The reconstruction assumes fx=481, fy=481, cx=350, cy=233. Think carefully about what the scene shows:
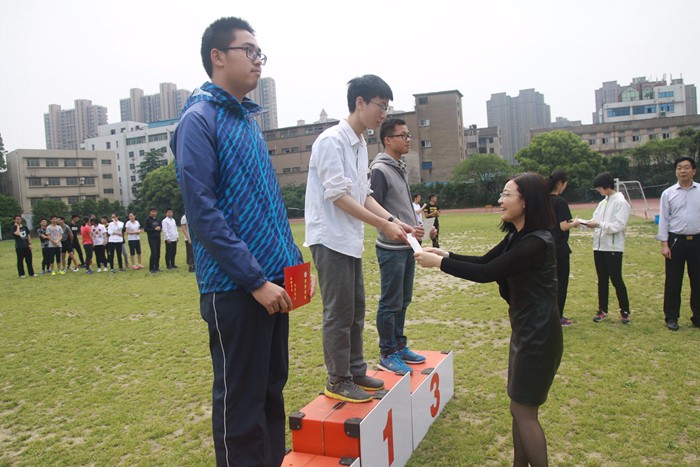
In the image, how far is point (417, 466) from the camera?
3.26m

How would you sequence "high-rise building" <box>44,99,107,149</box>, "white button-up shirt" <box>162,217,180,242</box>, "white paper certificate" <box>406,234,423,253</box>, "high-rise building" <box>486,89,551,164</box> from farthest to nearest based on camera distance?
"high-rise building" <box>486,89,551,164</box> → "high-rise building" <box>44,99,107,149</box> → "white button-up shirt" <box>162,217,180,242</box> → "white paper certificate" <box>406,234,423,253</box>

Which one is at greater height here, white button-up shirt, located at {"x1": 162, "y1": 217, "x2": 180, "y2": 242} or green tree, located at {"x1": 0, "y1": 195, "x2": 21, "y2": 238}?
green tree, located at {"x1": 0, "y1": 195, "x2": 21, "y2": 238}

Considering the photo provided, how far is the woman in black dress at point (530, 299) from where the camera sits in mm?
Result: 2752

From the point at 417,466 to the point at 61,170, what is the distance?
85595 millimetres

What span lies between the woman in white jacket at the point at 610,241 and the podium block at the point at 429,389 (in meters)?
3.43

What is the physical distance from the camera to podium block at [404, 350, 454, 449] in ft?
11.6

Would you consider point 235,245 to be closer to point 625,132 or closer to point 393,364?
point 393,364

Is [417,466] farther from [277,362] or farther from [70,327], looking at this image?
[70,327]

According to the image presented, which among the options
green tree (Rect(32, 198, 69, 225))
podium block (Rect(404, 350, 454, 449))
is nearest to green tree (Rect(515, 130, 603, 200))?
podium block (Rect(404, 350, 454, 449))

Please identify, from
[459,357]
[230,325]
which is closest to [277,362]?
[230,325]

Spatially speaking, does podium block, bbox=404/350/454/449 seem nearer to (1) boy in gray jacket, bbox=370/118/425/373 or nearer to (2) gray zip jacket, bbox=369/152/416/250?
(1) boy in gray jacket, bbox=370/118/425/373

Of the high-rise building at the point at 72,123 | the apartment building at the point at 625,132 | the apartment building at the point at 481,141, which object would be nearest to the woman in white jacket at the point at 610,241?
the apartment building at the point at 625,132

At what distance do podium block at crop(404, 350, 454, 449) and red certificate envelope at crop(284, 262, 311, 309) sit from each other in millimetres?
1540

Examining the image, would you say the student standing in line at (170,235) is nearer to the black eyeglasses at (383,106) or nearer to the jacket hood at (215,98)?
the black eyeglasses at (383,106)
